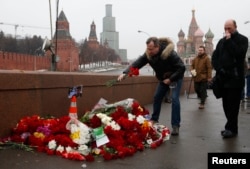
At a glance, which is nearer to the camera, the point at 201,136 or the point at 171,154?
the point at 171,154

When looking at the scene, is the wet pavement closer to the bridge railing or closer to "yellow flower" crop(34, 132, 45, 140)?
"yellow flower" crop(34, 132, 45, 140)

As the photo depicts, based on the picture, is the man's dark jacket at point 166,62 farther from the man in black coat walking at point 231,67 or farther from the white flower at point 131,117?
the white flower at point 131,117

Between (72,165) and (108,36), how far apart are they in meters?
182

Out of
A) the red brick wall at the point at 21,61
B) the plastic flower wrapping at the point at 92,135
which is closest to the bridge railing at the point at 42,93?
the plastic flower wrapping at the point at 92,135

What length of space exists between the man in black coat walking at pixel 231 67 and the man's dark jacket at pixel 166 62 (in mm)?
591

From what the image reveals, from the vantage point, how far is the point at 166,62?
6.16 metres

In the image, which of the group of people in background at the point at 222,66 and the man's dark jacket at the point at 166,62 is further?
the man's dark jacket at the point at 166,62

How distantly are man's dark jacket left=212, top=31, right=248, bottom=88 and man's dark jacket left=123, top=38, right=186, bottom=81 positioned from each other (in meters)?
0.59

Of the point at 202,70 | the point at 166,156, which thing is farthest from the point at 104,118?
the point at 202,70

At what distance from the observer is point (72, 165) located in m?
4.29

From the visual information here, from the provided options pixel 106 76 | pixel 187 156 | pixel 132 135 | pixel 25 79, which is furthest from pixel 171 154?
pixel 106 76

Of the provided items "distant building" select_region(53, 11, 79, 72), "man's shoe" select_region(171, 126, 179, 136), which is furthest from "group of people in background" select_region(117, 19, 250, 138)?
"distant building" select_region(53, 11, 79, 72)

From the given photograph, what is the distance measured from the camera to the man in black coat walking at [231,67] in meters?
5.86

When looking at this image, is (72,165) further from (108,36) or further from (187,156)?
(108,36)
